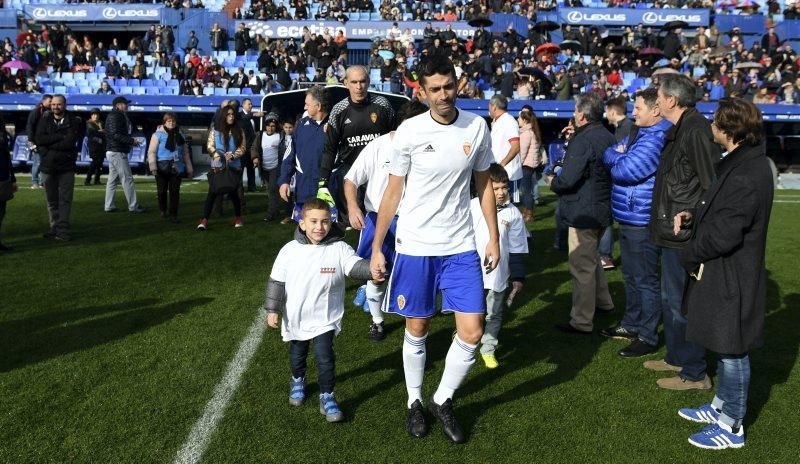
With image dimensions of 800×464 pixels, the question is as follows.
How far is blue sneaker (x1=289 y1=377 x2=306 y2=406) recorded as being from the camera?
4.42m

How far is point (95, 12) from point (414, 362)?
3422cm

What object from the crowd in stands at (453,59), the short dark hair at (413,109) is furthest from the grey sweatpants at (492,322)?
the crowd in stands at (453,59)

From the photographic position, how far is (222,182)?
10711mm

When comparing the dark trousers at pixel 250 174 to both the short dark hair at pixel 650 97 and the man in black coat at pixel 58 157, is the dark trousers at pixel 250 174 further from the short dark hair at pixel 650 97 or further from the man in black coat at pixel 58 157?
the short dark hair at pixel 650 97

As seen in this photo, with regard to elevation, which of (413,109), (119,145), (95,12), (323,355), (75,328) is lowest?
(75,328)

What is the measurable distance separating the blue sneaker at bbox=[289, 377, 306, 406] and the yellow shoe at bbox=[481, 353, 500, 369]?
1440mm

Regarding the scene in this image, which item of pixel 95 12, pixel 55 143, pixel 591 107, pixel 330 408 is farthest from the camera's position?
pixel 95 12

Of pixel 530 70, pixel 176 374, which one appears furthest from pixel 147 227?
pixel 530 70

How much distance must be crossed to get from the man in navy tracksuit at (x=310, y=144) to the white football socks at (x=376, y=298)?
59.3 inches

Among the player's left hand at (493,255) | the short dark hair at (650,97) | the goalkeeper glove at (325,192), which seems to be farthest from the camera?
the goalkeeper glove at (325,192)

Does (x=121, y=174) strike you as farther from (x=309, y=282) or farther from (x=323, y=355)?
(x=323, y=355)

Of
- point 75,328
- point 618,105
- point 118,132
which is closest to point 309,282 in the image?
point 75,328

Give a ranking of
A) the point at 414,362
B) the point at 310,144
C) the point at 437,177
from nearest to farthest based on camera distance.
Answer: the point at 437,177 < the point at 414,362 < the point at 310,144

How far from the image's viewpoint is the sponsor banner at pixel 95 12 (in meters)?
32.4
